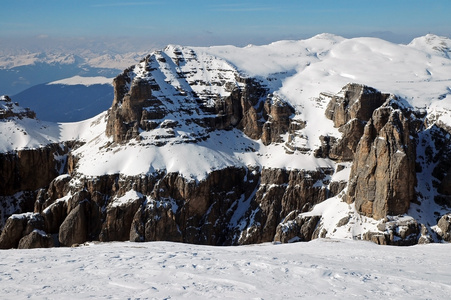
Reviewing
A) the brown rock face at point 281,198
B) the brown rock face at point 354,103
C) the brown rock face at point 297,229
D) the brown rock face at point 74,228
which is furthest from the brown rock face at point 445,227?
the brown rock face at point 74,228

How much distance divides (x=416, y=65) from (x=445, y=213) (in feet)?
213

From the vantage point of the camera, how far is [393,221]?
92750 mm

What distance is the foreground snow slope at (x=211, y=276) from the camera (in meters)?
29.7

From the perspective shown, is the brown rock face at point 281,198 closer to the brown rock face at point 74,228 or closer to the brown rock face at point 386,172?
the brown rock face at point 386,172

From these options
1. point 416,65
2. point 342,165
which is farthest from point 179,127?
point 416,65

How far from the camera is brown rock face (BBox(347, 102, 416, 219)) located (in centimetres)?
9475

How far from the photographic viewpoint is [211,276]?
107 ft

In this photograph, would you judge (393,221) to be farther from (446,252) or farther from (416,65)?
(416,65)

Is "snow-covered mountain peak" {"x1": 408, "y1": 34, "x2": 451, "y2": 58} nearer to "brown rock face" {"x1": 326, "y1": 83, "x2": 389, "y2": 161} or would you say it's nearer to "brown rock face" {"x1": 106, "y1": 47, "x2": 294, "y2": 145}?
"brown rock face" {"x1": 326, "y1": 83, "x2": 389, "y2": 161}

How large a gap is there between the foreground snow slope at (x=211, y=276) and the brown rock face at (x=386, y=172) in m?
54.5

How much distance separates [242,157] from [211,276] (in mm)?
97107

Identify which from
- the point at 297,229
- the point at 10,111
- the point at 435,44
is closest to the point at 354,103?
the point at 297,229

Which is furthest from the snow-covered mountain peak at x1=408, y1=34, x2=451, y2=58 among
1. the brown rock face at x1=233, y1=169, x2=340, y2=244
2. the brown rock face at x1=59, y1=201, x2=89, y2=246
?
the brown rock face at x1=59, y1=201, x2=89, y2=246

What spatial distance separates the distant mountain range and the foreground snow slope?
5693cm
